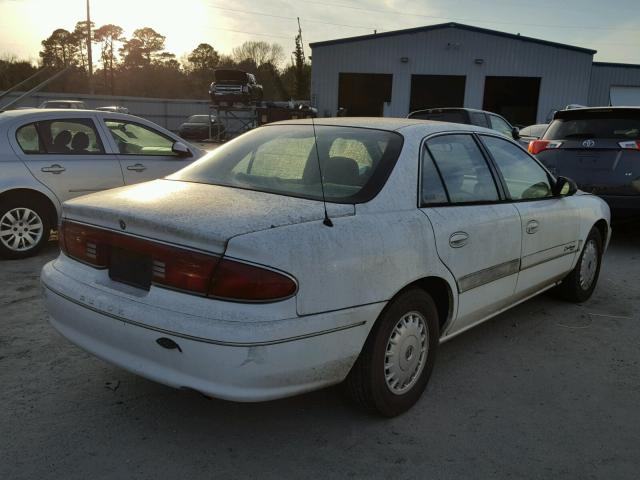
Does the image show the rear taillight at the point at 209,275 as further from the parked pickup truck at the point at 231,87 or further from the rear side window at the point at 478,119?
the parked pickup truck at the point at 231,87

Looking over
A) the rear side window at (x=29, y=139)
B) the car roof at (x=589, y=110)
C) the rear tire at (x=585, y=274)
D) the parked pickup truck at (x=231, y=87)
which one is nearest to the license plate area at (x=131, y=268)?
the rear tire at (x=585, y=274)

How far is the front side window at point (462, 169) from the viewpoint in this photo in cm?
340

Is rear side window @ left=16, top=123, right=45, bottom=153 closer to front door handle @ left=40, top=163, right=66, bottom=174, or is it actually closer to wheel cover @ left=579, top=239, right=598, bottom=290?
front door handle @ left=40, top=163, right=66, bottom=174

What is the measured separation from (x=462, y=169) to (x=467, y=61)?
28845 millimetres

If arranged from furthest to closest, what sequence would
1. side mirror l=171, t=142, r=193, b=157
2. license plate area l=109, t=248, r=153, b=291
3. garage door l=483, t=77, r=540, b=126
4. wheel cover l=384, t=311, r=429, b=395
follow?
garage door l=483, t=77, r=540, b=126
side mirror l=171, t=142, r=193, b=157
wheel cover l=384, t=311, r=429, b=395
license plate area l=109, t=248, r=153, b=291

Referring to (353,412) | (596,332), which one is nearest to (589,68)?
(596,332)

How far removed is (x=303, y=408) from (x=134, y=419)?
34.9 inches

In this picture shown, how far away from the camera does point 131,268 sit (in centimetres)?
270

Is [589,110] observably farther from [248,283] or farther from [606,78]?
[606,78]

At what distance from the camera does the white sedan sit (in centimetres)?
240

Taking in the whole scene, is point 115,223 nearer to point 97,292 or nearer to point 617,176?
point 97,292

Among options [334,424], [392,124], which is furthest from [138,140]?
[334,424]

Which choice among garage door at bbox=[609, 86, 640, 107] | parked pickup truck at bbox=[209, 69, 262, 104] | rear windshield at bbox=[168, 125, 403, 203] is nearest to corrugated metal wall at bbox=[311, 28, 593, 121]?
garage door at bbox=[609, 86, 640, 107]

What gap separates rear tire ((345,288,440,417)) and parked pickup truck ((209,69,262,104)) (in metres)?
25.6
